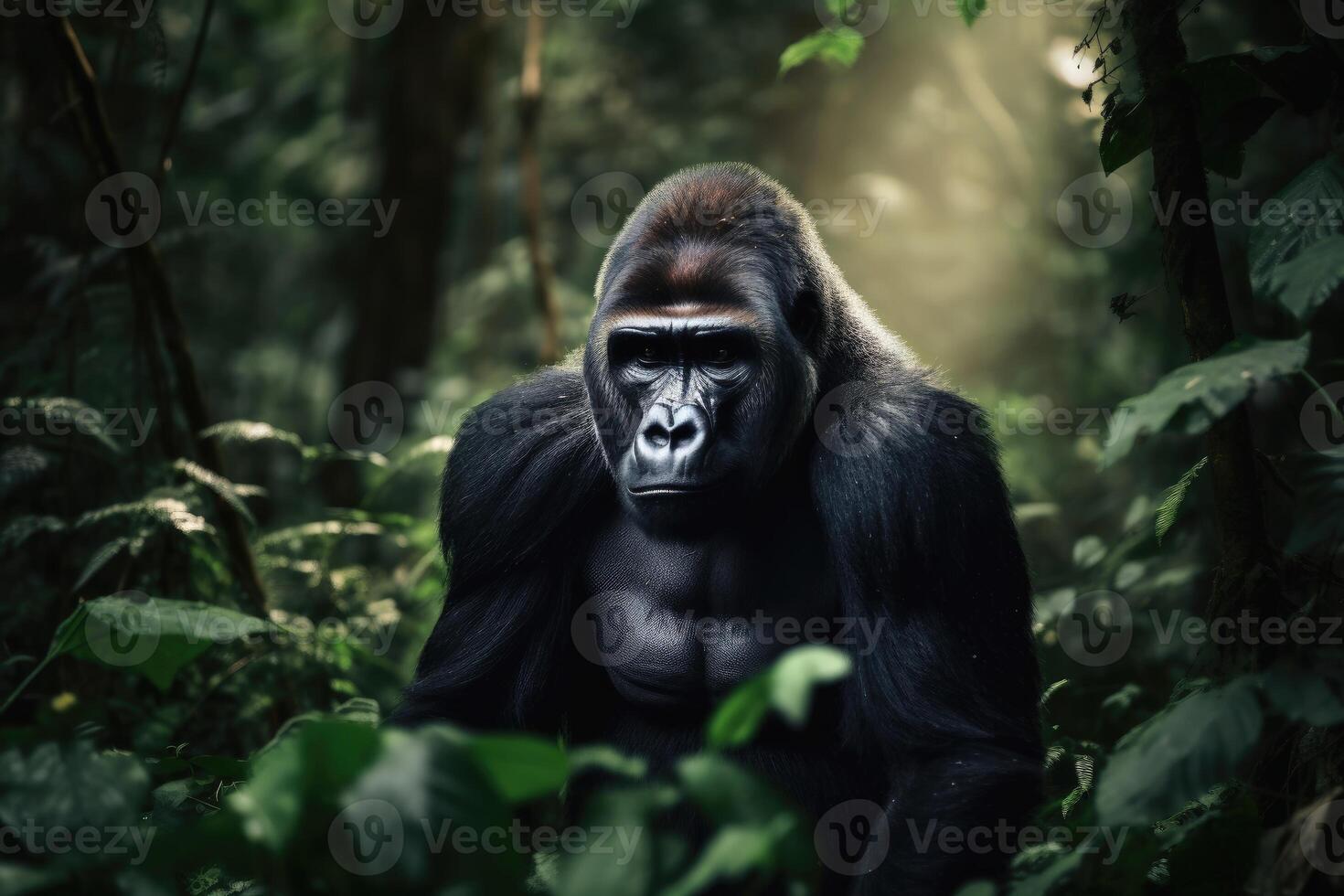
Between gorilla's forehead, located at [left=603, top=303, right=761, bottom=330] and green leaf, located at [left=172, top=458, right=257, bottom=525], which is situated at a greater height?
gorilla's forehead, located at [left=603, top=303, right=761, bottom=330]

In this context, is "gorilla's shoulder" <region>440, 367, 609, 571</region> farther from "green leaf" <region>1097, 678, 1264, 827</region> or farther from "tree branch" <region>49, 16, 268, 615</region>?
"green leaf" <region>1097, 678, 1264, 827</region>

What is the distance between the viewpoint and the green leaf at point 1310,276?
2232 mm

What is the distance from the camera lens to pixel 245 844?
1.90 meters

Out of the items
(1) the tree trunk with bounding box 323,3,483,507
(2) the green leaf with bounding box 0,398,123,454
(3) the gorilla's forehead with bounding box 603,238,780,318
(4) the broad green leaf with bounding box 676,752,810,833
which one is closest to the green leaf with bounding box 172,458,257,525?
(2) the green leaf with bounding box 0,398,123,454

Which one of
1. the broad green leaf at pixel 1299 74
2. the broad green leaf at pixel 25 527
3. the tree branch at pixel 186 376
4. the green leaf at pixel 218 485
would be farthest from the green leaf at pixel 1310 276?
the broad green leaf at pixel 25 527

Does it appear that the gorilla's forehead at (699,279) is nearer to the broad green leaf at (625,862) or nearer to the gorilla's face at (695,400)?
the gorilla's face at (695,400)

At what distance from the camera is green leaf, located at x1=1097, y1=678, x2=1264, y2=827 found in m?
2.01

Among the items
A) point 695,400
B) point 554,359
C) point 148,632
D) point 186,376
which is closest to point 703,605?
point 695,400

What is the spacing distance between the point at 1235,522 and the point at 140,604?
2.63m

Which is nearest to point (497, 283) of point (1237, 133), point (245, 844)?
point (1237, 133)

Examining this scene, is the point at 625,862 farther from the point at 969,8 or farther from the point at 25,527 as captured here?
the point at 25,527

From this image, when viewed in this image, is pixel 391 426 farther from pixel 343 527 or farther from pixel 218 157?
pixel 343 527

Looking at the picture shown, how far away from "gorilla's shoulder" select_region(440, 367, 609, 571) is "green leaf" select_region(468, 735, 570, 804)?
1705 millimetres

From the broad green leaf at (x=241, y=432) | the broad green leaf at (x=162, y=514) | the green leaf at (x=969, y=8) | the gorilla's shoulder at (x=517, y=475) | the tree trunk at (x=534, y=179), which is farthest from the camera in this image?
the tree trunk at (x=534, y=179)
